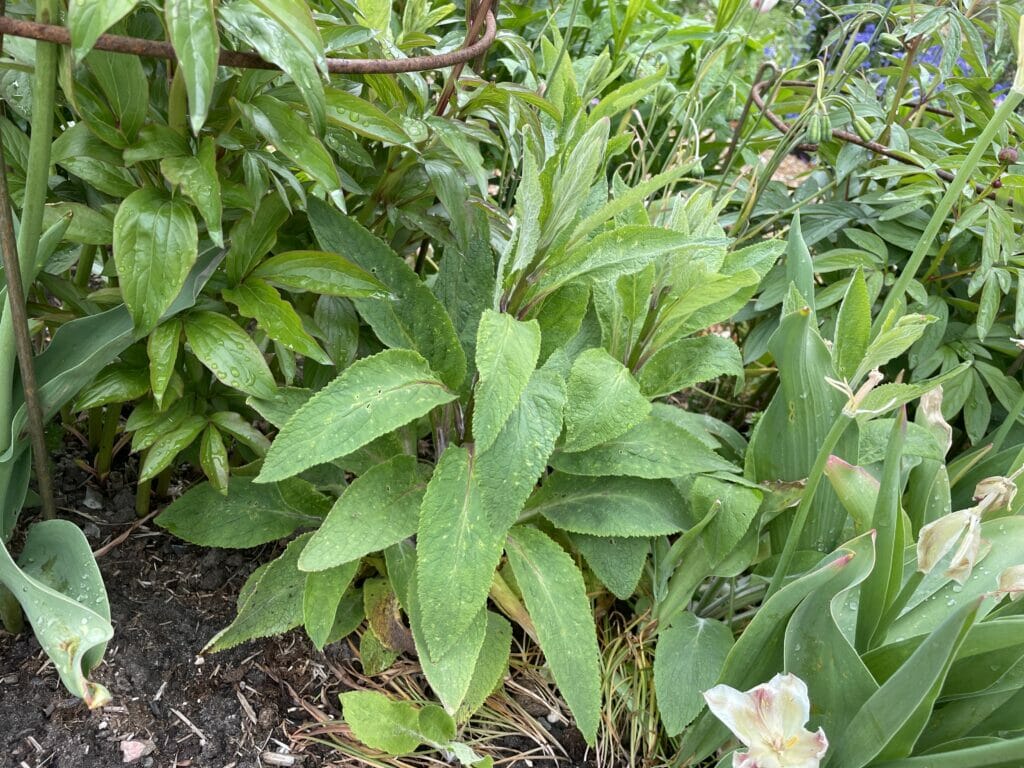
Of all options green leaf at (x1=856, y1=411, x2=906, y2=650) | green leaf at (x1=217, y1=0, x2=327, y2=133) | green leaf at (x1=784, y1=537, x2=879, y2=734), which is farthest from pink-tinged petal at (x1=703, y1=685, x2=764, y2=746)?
green leaf at (x1=217, y1=0, x2=327, y2=133)

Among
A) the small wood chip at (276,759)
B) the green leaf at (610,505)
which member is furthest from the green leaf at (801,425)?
the small wood chip at (276,759)

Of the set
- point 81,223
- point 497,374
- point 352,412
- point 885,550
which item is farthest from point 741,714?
point 81,223

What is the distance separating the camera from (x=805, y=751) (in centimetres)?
89

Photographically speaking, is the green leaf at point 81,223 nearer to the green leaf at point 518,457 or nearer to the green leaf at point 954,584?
the green leaf at point 518,457

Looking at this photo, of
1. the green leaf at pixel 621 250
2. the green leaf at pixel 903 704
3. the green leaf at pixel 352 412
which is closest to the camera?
the green leaf at pixel 903 704

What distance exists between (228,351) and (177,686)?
0.54 metres

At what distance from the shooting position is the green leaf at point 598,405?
3.92ft

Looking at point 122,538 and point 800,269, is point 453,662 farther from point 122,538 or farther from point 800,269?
point 800,269

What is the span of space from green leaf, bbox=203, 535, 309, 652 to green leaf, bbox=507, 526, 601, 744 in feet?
1.07

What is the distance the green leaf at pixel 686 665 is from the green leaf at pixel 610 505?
16cm

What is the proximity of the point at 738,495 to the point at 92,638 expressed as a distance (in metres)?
0.87

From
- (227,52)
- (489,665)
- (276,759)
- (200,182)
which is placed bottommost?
(276,759)

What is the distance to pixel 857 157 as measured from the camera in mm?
1750

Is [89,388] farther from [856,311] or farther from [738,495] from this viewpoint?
[856,311]
